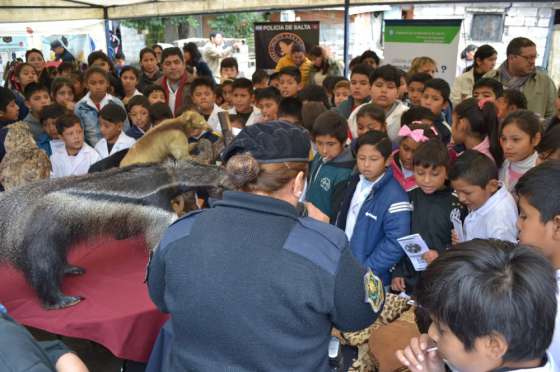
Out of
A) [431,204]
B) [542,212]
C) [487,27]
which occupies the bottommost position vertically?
[431,204]

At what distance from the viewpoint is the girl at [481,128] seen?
3369 millimetres

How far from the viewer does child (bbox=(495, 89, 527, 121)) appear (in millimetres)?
4078

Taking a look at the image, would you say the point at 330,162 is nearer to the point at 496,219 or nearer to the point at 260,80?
the point at 496,219

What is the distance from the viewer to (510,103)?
13.4 feet

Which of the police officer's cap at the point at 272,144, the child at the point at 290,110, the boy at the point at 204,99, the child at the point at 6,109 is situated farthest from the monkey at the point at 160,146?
the child at the point at 6,109

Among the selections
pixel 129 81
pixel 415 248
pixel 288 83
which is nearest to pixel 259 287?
pixel 415 248

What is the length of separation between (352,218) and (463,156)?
74cm

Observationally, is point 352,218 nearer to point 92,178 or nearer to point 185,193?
point 185,193

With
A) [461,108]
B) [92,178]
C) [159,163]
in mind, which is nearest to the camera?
[92,178]

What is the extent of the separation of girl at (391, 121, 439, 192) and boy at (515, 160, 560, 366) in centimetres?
129

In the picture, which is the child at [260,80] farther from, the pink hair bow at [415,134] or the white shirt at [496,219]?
the white shirt at [496,219]

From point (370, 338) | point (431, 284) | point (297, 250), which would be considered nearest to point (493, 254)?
point (431, 284)

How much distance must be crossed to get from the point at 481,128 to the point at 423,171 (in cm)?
82

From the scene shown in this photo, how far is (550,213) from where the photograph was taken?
5.24 ft
